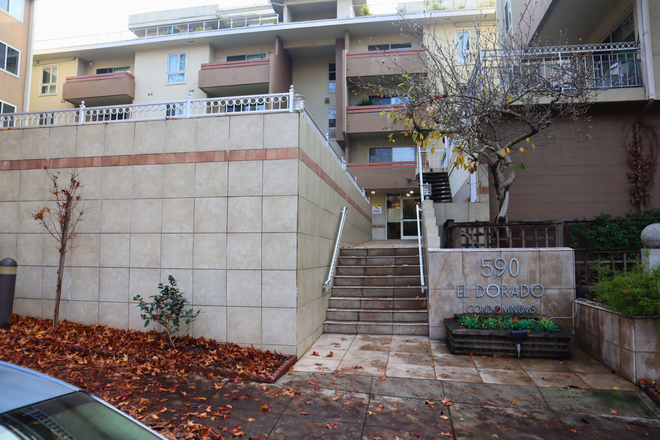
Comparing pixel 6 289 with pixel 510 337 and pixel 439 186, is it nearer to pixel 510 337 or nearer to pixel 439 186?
pixel 510 337

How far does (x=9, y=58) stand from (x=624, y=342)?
22424 mm

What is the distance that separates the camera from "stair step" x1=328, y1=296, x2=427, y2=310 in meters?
8.62

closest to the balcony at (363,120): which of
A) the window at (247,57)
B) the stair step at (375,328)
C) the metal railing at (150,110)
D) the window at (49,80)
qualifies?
the window at (247,57)

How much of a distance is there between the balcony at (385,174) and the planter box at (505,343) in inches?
536

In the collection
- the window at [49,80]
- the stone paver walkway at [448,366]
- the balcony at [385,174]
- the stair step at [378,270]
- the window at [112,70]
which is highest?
the window at [112,70]

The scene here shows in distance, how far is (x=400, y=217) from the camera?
840 inches

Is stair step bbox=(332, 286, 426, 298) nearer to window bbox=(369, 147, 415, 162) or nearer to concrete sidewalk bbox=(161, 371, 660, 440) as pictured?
concrete sidewalk bbox=(161, 371, 660, 440)

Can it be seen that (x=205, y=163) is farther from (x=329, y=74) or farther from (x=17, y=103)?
(x=329, y=74)

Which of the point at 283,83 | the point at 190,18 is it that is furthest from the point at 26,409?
the point at 190,18

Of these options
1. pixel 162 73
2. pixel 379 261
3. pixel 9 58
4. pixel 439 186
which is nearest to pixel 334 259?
pixel 379 261

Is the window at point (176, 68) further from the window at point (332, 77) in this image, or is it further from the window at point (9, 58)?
the window at point (332, 77)

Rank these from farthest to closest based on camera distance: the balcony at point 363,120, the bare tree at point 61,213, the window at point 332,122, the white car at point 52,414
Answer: the window at point 332,122 → the balcony at point 363,120 → the bare tree at point 61,213 → the white car at point 52,414

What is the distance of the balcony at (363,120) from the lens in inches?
802

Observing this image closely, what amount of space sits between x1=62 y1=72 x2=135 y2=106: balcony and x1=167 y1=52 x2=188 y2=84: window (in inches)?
83.2
